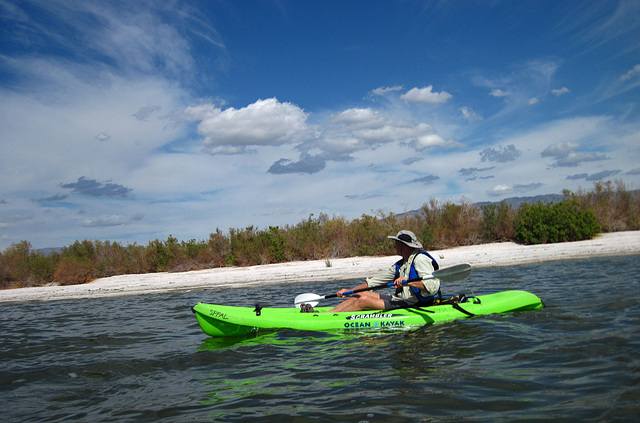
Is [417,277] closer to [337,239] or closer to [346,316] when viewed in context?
[346,316]

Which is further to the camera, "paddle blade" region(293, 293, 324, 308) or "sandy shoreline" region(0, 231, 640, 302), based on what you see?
"sandy shoreline" region(0, 231, 640, 302)

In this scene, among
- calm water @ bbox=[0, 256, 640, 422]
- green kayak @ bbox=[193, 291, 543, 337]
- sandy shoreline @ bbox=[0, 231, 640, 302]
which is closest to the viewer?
calm water @ bbox=[0, 256, 640, 422]

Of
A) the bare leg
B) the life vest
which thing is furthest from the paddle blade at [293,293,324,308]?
the life vest

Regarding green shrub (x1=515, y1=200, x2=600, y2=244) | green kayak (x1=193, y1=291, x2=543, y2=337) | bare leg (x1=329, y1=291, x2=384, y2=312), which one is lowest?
green kayak (x1=193, y1=291, x2=543, y2=337)

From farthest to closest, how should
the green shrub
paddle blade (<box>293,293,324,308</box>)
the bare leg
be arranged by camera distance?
the green shrub, paddle blade (<box>293,293,324,308</box>), the bare leg

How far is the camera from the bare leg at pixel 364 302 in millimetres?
6512

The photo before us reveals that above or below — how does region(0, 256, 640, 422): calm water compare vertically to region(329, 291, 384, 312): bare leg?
below

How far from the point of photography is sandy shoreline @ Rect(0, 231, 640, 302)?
44.7ft

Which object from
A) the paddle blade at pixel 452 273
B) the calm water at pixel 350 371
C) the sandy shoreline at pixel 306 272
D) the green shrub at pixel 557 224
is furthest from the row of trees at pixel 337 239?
the paddle blade at pixel 452 273

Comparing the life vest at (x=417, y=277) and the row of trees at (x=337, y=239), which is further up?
the row of trees at (x=337, y=239)

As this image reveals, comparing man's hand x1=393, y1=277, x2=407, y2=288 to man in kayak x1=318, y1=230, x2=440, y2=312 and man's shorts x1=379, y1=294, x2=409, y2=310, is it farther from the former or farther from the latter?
man's shorts x1=379, y1=294, x2=409, y2=310

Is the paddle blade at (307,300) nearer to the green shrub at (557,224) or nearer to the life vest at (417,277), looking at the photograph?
the life vest at (417,277)

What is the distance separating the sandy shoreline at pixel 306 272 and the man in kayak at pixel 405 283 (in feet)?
21.8

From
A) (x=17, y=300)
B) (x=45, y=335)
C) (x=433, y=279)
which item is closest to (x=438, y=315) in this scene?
(x=433, y=279)
